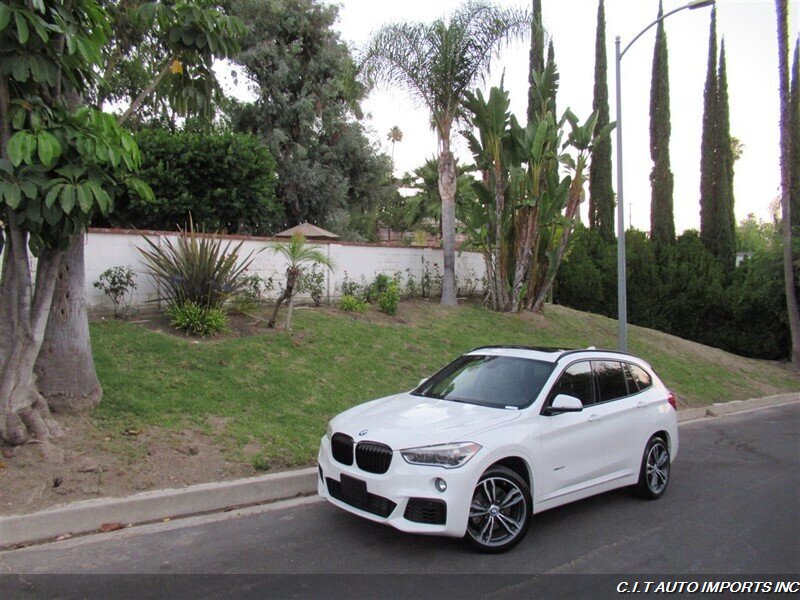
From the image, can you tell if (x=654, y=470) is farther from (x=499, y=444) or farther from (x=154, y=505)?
(x=154, y=505)

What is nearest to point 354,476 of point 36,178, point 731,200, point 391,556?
point 391,556

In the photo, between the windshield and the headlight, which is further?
the windshield

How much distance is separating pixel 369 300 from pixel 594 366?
911 cm

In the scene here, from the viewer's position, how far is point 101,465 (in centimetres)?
621

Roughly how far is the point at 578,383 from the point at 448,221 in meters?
11.1

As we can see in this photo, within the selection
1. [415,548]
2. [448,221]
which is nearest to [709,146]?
[448,221]

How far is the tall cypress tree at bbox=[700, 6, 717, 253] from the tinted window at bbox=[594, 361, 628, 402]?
79.8 feet

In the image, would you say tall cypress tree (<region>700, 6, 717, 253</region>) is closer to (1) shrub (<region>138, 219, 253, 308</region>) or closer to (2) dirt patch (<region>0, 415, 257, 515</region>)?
(1) shrub (<region>138, 219, 253, 308</region>)

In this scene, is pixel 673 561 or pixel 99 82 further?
pixel 99 82

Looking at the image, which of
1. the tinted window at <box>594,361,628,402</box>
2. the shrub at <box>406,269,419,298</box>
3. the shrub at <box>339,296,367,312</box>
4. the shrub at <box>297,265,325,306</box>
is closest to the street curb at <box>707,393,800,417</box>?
the shrub at <box>406,269,419,298</box>

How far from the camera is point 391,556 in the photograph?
5.05 m

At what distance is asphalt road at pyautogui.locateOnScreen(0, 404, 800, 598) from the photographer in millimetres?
4730

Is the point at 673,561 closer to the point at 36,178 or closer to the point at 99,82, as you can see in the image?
the point at 36,178

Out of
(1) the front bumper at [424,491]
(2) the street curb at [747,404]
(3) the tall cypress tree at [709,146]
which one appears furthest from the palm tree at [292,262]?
(3) the tall cypress tree at [709,146]
